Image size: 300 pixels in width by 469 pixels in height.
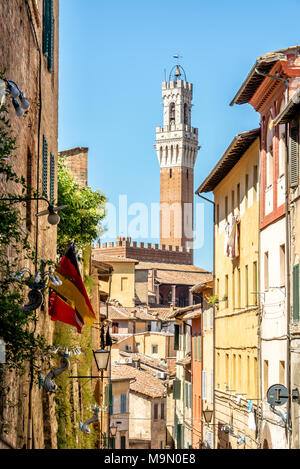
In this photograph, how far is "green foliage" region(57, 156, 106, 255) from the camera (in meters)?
24.2

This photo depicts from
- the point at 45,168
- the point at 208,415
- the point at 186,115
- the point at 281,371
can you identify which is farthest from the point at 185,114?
the point at 45,168

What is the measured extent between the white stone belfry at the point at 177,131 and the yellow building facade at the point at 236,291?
120m

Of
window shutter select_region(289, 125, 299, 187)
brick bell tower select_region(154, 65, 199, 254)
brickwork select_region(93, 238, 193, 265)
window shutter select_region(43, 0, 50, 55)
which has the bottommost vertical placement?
window shutter select_region(289, 125, 299, 187)

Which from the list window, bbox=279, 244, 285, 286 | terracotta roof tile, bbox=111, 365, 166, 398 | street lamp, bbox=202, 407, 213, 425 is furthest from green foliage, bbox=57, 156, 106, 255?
terracotta roof tile, bbox=111, 365, 166, 398

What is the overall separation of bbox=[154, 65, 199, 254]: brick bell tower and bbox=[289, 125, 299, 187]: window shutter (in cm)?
12805

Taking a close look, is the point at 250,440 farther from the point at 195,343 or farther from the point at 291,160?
the point at 195,343

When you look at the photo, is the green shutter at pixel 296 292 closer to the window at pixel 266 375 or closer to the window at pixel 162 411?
the window at pixel 266 375

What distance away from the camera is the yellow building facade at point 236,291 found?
25.8 m

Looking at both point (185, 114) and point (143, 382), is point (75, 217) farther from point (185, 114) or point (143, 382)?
point (185, 114)

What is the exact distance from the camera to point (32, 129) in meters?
15.4

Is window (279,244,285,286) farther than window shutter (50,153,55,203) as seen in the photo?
Yes

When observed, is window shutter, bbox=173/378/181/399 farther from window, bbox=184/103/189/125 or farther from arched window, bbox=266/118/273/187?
window, bbox=184/103/189/125

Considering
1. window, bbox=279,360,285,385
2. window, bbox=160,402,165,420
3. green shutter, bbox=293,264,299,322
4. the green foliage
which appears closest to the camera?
green shutter, bbox=293,264,299,322
